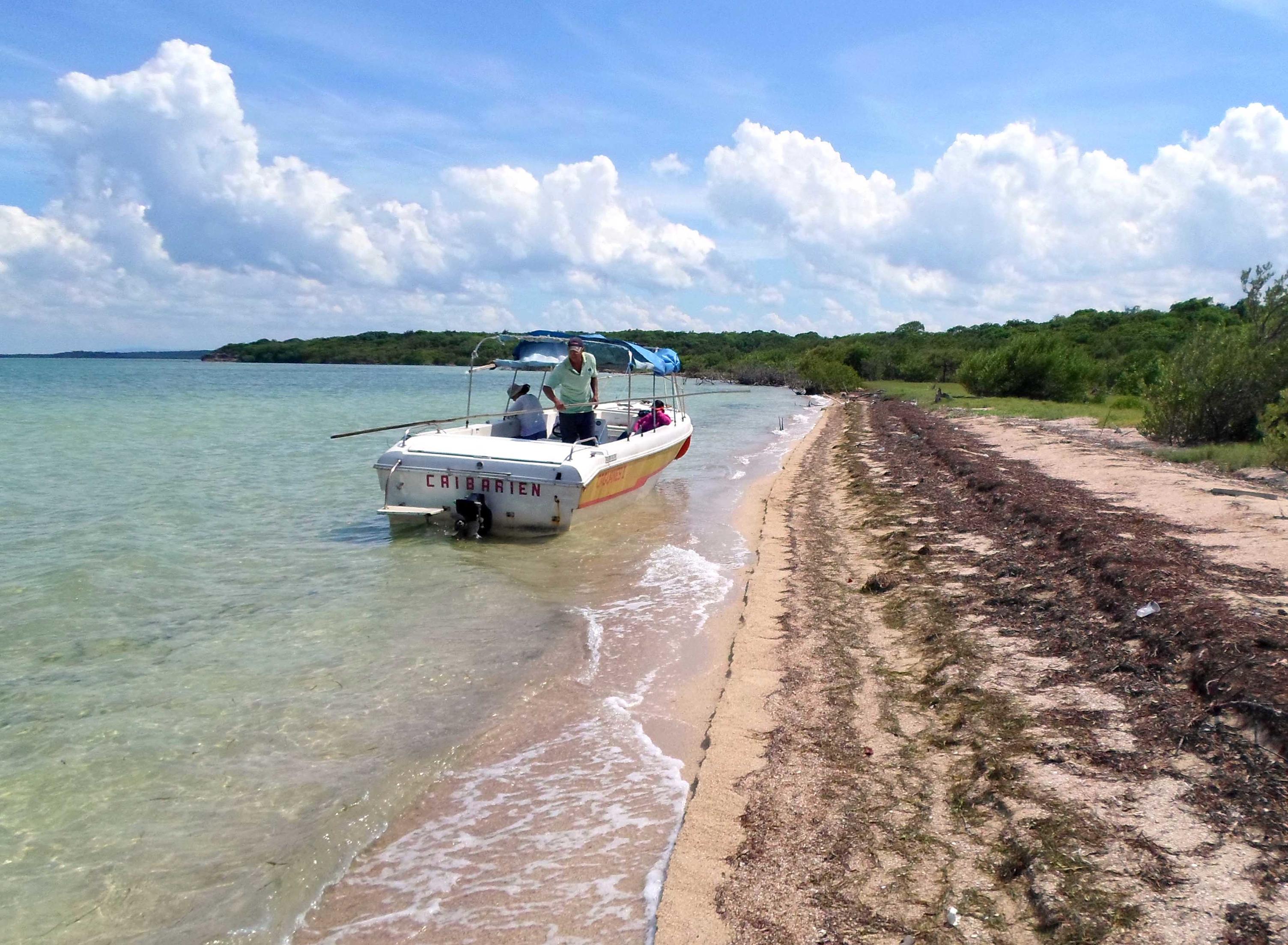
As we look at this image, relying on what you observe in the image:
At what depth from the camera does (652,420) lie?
13984 millimetres

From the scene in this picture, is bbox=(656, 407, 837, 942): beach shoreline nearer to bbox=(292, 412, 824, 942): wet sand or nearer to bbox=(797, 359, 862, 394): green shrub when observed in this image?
bbox=(292, 412, 824, 942): wet sand

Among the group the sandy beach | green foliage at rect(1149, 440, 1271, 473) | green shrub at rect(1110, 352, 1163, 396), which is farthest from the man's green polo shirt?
green shrub at rect(1110, 352, 1163, 396)

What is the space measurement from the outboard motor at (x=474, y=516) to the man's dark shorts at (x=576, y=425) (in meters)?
1.99

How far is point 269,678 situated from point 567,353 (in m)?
7.76

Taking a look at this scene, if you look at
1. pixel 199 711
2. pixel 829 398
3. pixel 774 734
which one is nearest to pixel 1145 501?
pixel 774 734

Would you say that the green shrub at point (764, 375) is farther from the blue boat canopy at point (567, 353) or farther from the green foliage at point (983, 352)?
the blue boat canopy at point (567, 353)

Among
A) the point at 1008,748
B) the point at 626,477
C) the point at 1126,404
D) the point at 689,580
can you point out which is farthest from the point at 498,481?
the point at 1126,404

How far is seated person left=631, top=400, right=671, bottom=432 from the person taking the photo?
1366cm

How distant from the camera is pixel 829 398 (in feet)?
179

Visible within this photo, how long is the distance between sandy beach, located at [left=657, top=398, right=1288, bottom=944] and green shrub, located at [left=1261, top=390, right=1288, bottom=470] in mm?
4475

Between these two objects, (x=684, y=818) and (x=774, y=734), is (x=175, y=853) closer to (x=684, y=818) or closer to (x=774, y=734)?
(x=684, y=818)

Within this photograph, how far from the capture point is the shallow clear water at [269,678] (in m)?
3.89

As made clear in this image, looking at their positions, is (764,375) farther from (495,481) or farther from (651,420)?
(495,481)

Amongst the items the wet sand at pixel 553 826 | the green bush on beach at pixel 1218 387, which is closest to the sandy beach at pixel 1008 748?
the wet sand at pixel 553 826
